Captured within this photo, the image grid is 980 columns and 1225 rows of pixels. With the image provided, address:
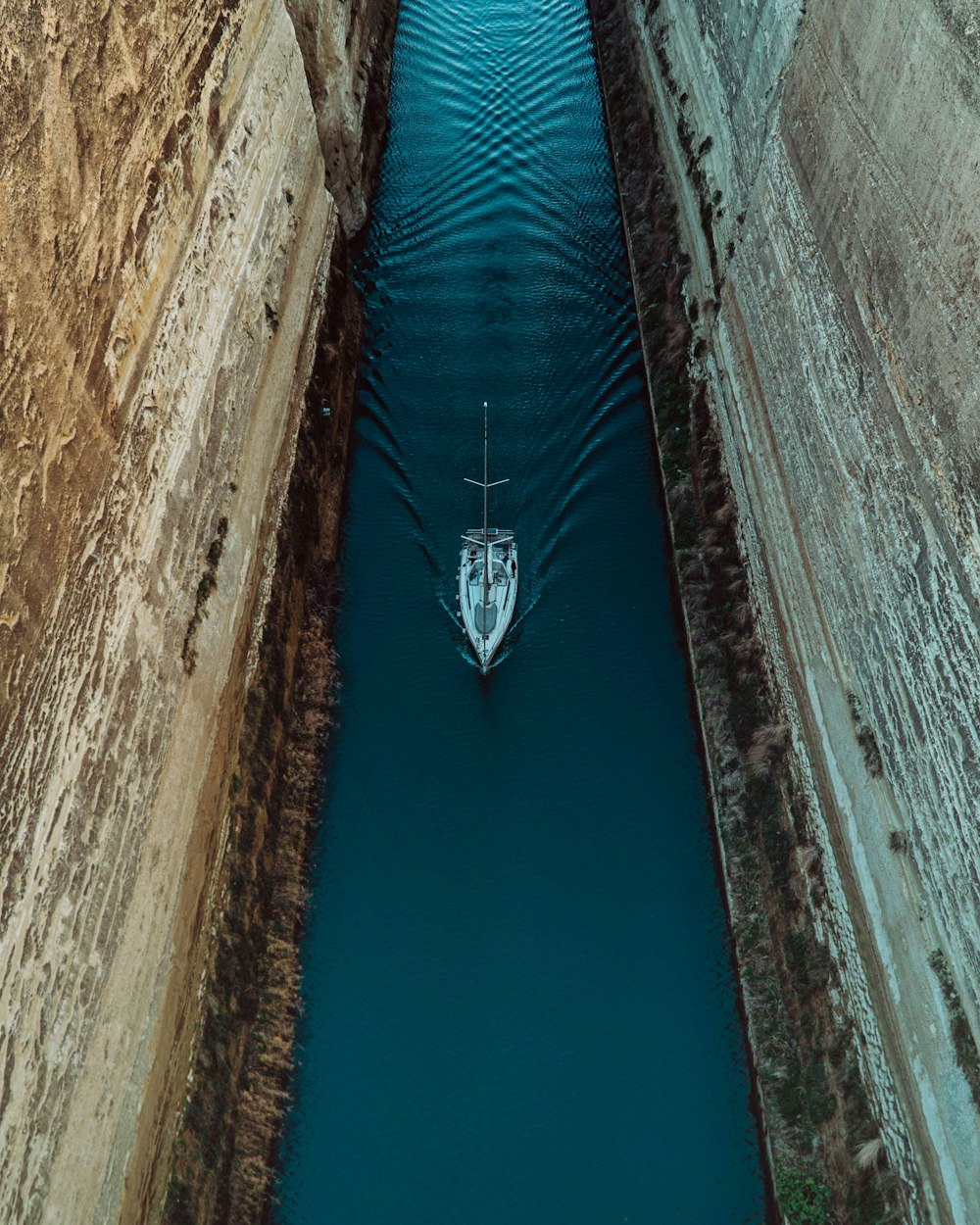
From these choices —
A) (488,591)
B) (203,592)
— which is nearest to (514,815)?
(488,591)

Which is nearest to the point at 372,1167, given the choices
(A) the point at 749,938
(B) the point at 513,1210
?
(B) the point at 513,1210

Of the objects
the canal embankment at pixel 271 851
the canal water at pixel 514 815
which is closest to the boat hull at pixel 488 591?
the canal water at pixel 514 815

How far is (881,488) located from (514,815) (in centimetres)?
432

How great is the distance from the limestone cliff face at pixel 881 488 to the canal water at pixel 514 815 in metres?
1.43

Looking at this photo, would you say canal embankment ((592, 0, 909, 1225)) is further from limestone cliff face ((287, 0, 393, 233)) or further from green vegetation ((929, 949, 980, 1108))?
limestone cliff face ((287, 0, 393, 233))

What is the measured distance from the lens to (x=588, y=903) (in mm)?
9469

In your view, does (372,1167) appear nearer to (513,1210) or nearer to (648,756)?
(513,1210)

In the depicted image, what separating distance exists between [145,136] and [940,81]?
20.3ft

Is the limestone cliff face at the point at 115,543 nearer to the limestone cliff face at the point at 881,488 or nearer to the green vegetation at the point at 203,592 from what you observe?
the green vegetation at the point at 203,592

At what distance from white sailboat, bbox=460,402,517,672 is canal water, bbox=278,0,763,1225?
1.00 feet

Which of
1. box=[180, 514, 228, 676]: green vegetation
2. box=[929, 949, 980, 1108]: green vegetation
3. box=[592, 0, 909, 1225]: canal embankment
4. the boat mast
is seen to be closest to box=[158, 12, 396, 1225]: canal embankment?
box=[180, 514, 228, 676]: green vegetation

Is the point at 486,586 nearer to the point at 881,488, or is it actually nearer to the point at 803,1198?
the point at 881,488

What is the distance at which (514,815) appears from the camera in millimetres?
10023

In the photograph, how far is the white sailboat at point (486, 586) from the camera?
10.8 m
